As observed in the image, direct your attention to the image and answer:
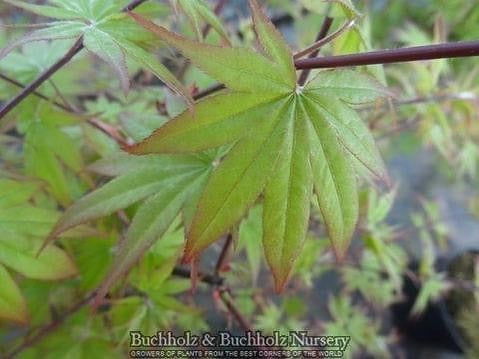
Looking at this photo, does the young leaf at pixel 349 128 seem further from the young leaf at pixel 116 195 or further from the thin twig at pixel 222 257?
the thin twig at pixel 222 257

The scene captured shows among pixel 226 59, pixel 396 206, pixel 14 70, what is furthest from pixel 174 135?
pixel 396 206

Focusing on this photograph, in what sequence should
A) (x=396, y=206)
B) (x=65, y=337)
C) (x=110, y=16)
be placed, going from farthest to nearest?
(x=396, y=206) → (x=65, y=337) → (x=110, y=16)

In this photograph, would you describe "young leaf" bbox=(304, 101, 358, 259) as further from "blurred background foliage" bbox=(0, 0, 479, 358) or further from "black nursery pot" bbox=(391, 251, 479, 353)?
"black nursery pot" bbox=(391, 251, 479, 353)

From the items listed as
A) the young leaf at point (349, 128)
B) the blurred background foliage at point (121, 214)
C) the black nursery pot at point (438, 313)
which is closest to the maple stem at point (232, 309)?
the blurred background foliage at point (121, 214)

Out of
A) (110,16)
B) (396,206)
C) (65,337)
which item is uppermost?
(396,206)

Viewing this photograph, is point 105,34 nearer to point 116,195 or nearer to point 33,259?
point 116,195

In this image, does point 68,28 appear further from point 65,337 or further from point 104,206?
point 65,337
